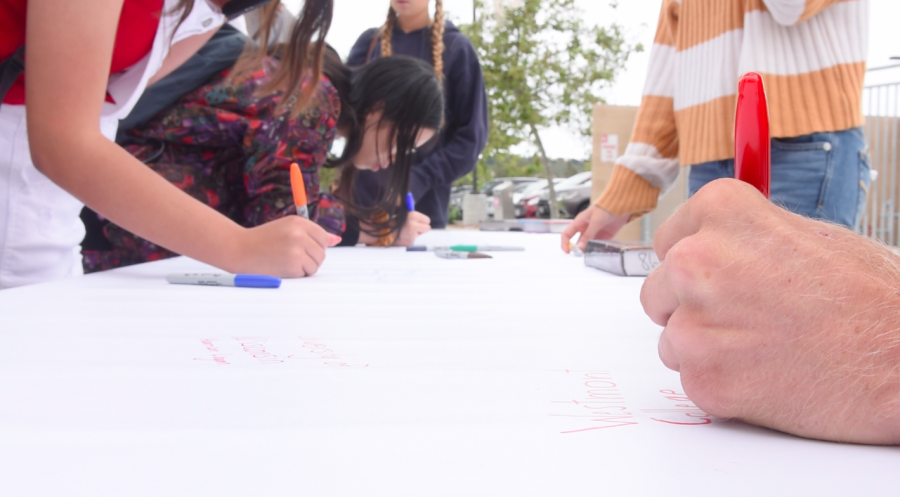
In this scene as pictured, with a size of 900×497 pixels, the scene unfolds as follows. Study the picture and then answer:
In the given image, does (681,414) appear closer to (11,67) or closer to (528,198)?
(11,67)

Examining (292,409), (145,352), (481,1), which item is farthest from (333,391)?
(481,1)

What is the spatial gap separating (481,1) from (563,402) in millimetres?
5471

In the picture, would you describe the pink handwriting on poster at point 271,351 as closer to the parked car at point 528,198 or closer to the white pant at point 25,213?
the white pant at point 25,213

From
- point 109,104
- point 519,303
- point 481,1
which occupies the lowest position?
point 519,303

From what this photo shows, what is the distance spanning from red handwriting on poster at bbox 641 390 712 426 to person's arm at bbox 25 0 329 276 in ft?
1.87

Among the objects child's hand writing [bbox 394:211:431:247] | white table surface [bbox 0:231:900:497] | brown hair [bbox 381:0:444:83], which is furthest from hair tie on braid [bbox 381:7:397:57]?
white table surface [bbox 0:231:900:497]

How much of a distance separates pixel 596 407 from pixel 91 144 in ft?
1.92

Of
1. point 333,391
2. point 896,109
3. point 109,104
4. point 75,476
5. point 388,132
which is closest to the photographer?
point 75,476

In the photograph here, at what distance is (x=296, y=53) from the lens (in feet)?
3.67

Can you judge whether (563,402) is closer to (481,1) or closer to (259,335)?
(259,335)

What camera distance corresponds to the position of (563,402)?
0.31 m

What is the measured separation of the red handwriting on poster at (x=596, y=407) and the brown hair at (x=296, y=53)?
3.04 ft

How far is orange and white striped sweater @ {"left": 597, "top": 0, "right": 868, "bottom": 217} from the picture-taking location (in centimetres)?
90

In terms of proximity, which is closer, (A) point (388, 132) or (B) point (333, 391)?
(B) point (333, 391)
